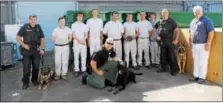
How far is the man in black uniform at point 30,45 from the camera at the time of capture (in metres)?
6.54

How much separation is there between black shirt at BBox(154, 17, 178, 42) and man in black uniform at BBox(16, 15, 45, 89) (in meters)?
2.95

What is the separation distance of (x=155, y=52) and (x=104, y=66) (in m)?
2.37

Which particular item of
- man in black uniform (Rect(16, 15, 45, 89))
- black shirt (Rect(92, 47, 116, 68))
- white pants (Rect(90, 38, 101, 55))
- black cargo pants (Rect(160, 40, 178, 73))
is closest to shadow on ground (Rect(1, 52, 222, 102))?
black cargo pants (Rect(160, 40, 178, 73))

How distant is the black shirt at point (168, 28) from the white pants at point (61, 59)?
2.34 meters

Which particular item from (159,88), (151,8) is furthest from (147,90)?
(151,8)

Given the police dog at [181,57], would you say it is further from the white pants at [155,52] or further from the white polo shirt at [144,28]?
the white polo shirt at [144,28]

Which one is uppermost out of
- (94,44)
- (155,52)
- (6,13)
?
(6,13)

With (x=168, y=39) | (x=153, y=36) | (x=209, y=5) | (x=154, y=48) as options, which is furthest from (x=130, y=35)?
(x=209, y=5)

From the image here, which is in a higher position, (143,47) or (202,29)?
(202,29)

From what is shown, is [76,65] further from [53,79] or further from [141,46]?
[141,46]

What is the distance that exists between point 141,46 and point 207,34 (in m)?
2.05

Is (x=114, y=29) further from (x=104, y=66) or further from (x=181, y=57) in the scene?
(x=181, y=57)

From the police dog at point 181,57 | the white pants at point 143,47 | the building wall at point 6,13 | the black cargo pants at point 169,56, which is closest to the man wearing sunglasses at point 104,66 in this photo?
the black cargo pants at point 169,56

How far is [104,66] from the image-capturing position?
21.6ft
